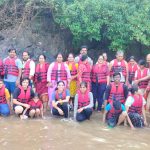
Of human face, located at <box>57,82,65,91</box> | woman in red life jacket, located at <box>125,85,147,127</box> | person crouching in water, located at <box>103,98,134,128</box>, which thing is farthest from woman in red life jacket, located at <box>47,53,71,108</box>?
woman in red life jacket, located at <box>125,85,147,127</box>

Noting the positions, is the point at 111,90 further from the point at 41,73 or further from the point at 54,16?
the point at 54,16

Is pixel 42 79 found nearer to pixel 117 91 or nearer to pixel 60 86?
pixel 60 86

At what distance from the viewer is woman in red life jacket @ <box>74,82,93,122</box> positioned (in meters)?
8.17

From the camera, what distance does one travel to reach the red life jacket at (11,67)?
8.92 metres

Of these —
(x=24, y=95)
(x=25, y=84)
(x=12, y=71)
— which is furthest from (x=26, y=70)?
(x=24, y=95)

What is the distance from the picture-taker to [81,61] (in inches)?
352

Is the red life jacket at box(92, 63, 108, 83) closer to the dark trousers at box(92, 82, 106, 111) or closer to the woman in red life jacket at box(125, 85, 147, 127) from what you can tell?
the dark trousers at box(92, 82, 106, 111)

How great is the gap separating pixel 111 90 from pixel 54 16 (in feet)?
17.3

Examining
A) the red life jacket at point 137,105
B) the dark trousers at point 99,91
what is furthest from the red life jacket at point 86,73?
the red life jacket at point 137,105

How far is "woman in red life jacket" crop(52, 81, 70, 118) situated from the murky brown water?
0.75 ft

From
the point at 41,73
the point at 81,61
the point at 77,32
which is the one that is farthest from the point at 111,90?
the point at 77,32

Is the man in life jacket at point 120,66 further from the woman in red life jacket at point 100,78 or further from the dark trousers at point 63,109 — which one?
the dark trousers at point 63,109

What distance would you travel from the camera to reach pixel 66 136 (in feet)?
23.1

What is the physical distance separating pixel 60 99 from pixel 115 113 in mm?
1336
